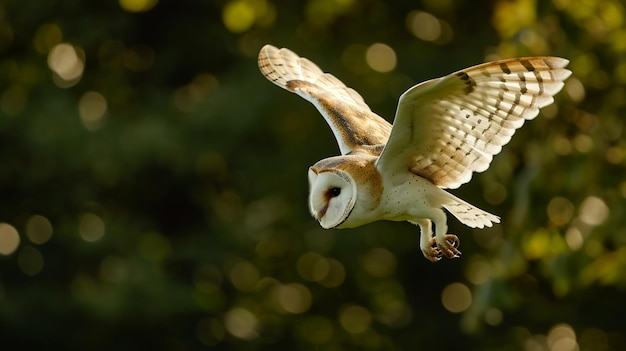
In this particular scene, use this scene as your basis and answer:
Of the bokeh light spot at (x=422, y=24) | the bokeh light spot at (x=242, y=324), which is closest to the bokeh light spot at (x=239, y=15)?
the bokeh light spot at (x=422, y=24)

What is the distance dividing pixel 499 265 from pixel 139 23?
5.70 m

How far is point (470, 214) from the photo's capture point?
10.9 ft

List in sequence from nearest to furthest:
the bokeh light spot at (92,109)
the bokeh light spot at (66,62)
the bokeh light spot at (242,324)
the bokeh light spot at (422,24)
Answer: the bokeh light spot at (92,109), the bokeh light spot at (422,24), the bokeh light spot at (242,324), the bokeh light spot at (66,62)

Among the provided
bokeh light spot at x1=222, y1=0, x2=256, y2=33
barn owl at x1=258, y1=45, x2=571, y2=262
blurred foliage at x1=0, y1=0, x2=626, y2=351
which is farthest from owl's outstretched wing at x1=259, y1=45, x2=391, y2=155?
blurred foliage at x1=0, y1=0, x2=626, y2=351

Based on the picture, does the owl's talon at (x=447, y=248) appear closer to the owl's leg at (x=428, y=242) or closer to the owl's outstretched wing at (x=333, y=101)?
the owl's leg at (x=428, y=242)

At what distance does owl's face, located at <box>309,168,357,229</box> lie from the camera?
3236mm

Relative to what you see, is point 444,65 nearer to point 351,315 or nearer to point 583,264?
point 351,315

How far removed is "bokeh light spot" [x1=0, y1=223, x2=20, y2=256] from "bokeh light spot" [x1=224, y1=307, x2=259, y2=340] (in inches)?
71.0

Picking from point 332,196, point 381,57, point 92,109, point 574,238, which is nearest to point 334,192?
point 332,196

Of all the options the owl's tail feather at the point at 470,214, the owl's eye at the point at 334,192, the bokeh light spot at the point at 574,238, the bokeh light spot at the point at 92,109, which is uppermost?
the owl's eye at the point at 334,192

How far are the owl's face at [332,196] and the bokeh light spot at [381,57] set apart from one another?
627 cm

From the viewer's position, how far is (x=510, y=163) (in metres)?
5.39

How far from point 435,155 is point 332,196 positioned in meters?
0.27

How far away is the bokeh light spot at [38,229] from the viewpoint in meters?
10.7
